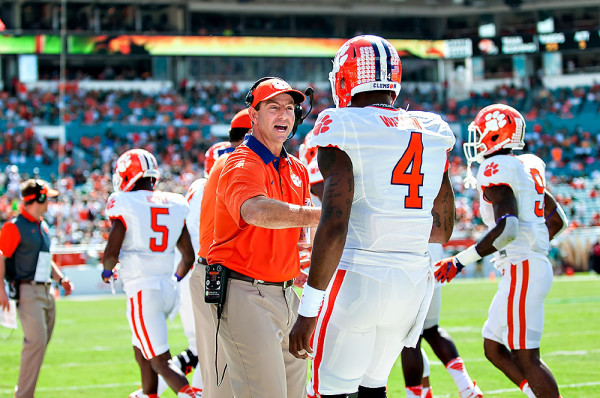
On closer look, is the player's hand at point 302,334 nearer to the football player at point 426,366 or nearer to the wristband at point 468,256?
the wristband at point 468,256

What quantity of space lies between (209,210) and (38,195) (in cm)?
307

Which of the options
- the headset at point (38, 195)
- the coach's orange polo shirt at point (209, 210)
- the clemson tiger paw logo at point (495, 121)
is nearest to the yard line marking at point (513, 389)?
the clemson tiger paw logo at point (495, 121)

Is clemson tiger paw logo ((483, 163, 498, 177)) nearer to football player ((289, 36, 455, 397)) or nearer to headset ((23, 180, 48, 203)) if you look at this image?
football player ((289, 36, 455, 397))

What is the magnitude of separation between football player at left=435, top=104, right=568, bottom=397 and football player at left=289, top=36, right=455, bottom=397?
1.73m

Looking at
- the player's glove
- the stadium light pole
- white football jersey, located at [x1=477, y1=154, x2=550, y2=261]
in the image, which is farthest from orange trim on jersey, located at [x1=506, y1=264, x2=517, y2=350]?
the stadium light pole

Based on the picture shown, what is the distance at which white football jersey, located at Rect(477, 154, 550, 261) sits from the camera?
572 centimetres

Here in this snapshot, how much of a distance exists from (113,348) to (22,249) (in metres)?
4.71

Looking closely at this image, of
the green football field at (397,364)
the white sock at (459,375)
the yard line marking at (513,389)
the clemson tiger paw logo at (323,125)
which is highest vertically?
the clemson tiger paw logo at (323,125)

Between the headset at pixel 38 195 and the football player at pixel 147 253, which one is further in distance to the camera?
the headset at pixel 38 195

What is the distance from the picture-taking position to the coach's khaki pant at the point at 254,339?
4113 mm

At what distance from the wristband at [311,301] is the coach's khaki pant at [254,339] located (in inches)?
26.5

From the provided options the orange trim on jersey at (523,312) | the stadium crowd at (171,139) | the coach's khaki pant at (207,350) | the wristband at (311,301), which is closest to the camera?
the wristband at (311,301)

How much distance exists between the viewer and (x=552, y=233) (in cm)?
625

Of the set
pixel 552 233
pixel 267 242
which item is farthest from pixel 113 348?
pixel 267 242
